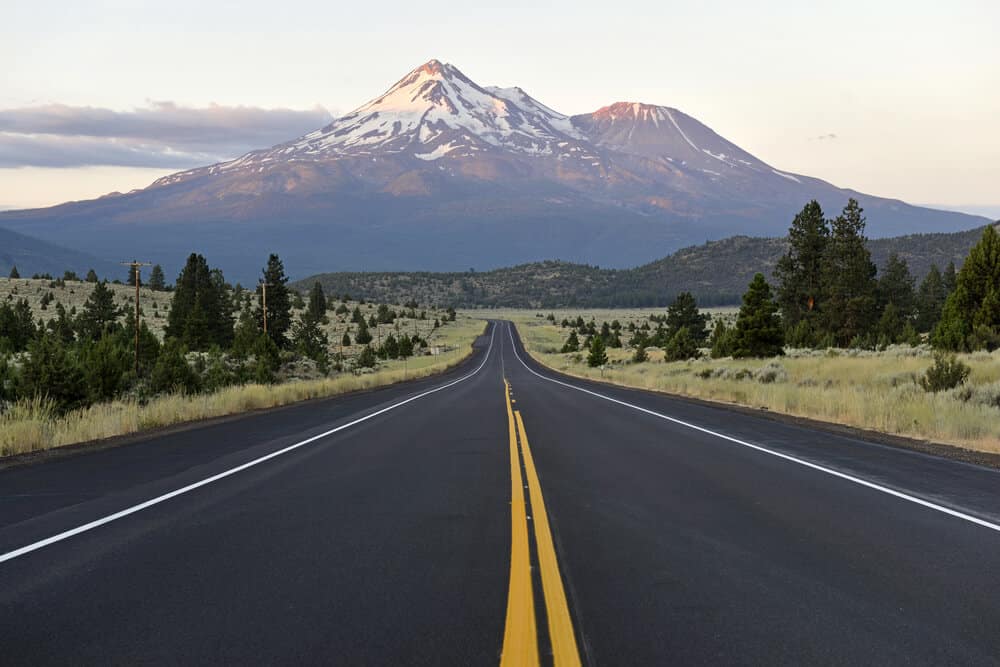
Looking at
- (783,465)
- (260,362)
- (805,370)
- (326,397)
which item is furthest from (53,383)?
(805,370)

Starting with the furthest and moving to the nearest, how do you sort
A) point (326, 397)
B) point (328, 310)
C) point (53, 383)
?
1. point (328, 310)
2. point (326, 397)
3. point (53, 383)

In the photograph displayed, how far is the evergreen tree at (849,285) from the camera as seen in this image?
6234 centimetres

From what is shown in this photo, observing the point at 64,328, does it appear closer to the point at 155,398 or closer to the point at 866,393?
the point at 155,398

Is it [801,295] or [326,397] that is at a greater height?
[801,295]

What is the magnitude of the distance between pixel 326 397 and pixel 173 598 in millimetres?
25706

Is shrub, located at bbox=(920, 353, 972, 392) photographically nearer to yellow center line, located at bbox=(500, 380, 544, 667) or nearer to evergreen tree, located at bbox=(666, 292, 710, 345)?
yellow center line, located at bbox=(500, 380, 544, 667)

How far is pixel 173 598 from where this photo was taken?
17.0 feet

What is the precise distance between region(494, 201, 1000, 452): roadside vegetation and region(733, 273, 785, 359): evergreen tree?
7cm

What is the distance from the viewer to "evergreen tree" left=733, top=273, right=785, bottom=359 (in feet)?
148

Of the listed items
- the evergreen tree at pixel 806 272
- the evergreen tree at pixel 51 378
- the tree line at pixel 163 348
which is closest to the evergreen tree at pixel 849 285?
the evergreen tree at pixel 806 272

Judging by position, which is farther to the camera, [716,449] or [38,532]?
[716,449]

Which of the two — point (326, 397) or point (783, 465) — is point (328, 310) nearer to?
point (326, 397)

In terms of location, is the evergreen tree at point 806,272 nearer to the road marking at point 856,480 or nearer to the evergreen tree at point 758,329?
the evergreen tree at point 758,329

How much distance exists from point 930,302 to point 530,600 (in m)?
84.8
